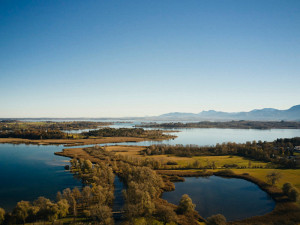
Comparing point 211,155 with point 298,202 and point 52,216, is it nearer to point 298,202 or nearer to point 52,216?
point 298,202

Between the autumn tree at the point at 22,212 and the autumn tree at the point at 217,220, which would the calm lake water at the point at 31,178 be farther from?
the autumn tree at the point at 217,220

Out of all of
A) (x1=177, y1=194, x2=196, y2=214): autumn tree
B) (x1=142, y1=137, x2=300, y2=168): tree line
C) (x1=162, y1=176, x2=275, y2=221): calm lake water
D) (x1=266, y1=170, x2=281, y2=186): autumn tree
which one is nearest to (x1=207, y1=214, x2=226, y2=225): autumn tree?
(x1=177, y1=194, x2=196, y2=214): autumn tree

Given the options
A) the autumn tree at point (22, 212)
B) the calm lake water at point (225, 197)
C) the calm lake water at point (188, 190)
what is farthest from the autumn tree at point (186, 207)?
the autumn tree at point (22, 212)

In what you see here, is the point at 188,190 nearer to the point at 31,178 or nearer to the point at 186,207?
the point at 186,207

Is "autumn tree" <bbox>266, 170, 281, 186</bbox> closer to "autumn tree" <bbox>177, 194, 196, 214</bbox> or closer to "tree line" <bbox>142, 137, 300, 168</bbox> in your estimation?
"tree line" <bbox>142, 137, 300, 168</bbox>

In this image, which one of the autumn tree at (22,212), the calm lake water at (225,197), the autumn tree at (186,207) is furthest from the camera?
the calm lake water at (225,197)

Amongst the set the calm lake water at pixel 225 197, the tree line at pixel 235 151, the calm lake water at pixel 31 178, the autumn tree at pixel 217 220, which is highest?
the tree line at pixel 235 151

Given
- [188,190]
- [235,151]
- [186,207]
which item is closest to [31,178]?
[188,190]
